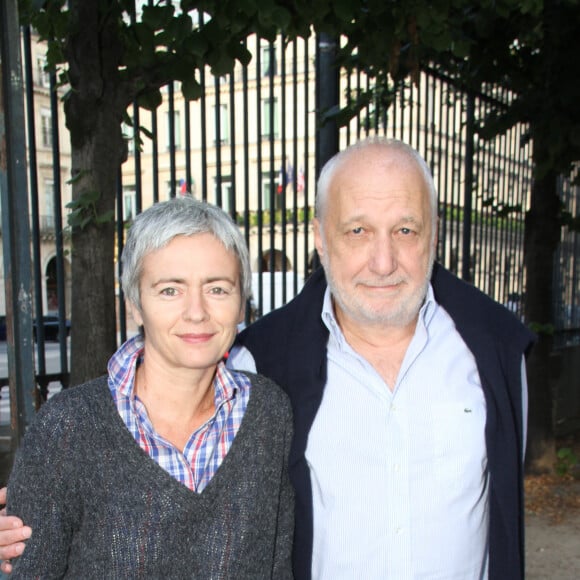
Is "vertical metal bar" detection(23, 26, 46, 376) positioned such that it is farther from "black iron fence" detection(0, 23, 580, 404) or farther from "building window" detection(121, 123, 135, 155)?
"building window" detection(121, 123, 135, 155)

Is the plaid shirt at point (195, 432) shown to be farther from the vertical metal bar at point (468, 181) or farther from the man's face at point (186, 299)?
the vertical metal bar at point (468, 181)

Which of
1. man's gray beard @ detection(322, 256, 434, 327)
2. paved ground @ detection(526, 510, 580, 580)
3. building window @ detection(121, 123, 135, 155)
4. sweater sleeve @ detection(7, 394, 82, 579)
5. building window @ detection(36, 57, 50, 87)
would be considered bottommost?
paved ground @ detection(526, 510, 580, 580)

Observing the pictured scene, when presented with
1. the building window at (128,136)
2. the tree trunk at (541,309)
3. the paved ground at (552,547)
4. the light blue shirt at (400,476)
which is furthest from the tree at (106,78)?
the tree trunk at (541,309)

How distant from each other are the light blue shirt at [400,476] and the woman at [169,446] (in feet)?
0.62

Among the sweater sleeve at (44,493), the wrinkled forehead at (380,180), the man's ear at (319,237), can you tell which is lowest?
the sweater sleeve at (44,493)

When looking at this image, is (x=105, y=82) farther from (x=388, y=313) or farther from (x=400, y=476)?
(x=400, y=476)

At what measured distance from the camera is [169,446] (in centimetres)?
153

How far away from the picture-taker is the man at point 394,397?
1856mm

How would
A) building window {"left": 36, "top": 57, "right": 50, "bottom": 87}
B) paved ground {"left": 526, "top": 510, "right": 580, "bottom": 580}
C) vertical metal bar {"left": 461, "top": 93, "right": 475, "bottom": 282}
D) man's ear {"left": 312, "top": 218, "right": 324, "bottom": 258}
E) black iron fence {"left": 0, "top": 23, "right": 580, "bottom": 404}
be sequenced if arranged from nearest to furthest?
man's ear {"left": 312, "top": 218, "right": 324, "bottom": 258}
building window {"left": 36, "top": 57, "right": 50, "bottom": 87}
black iron fence {"left": 0, "top": 23, "right": 580, "bottom": 404}
paved ground {"left": 526, "top": 510, "right": 580, "bottom": 580}
vertical metal bar {"left": 461, "top": 93, "right": 475, "bottom": 282}

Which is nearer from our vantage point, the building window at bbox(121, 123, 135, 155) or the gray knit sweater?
the gray knit sweater

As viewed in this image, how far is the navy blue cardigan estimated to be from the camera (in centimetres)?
189

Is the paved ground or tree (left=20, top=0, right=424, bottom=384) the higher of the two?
tree (left=20, top=0, right=424, bottom=384)

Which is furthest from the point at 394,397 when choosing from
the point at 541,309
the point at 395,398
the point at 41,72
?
the point at 541,309

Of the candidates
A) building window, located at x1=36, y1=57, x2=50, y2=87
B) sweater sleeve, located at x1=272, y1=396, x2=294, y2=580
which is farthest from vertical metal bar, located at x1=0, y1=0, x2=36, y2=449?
building window, located at x1=36, y1=57, x2=50, y2=87
